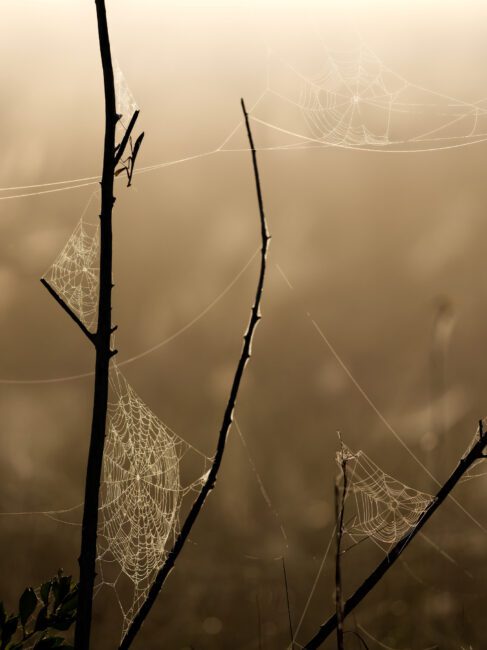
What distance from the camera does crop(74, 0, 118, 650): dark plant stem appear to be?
0.45m

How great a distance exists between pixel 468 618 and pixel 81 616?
139cm

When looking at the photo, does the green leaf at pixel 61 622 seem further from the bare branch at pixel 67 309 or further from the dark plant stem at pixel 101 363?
the bare branch at pixel 67 309

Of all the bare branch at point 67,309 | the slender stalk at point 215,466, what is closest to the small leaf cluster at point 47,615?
the slender stalk at point 215,466

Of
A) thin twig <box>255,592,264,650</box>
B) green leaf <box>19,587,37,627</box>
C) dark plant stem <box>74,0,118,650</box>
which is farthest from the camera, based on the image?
thin twig <box>255,592,264,650</box>

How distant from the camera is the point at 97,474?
0.45m

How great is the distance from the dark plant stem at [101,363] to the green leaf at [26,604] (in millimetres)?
238

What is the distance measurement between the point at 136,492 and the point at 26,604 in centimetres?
76

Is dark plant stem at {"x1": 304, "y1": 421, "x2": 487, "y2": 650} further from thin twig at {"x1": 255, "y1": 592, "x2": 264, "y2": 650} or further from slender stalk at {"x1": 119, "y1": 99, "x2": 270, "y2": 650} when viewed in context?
thin twig at {"x1": 255, "y1": 592, "x2": 264, "y2": 650}

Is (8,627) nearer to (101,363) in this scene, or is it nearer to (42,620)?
(42,620)

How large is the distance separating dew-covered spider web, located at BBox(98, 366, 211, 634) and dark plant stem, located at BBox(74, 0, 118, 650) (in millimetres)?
566

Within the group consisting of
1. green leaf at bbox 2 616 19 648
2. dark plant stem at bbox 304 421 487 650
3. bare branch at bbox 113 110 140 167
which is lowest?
green leaf at bbox 2 616 19 648

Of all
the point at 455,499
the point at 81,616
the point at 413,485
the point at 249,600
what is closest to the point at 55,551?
the point at 249,600

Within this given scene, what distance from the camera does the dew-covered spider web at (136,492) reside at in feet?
3.85

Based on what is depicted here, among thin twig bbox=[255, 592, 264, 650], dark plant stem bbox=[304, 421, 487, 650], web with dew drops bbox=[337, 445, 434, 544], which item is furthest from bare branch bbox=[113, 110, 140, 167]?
thin twig bbox=[255, 592, 264, 650]
